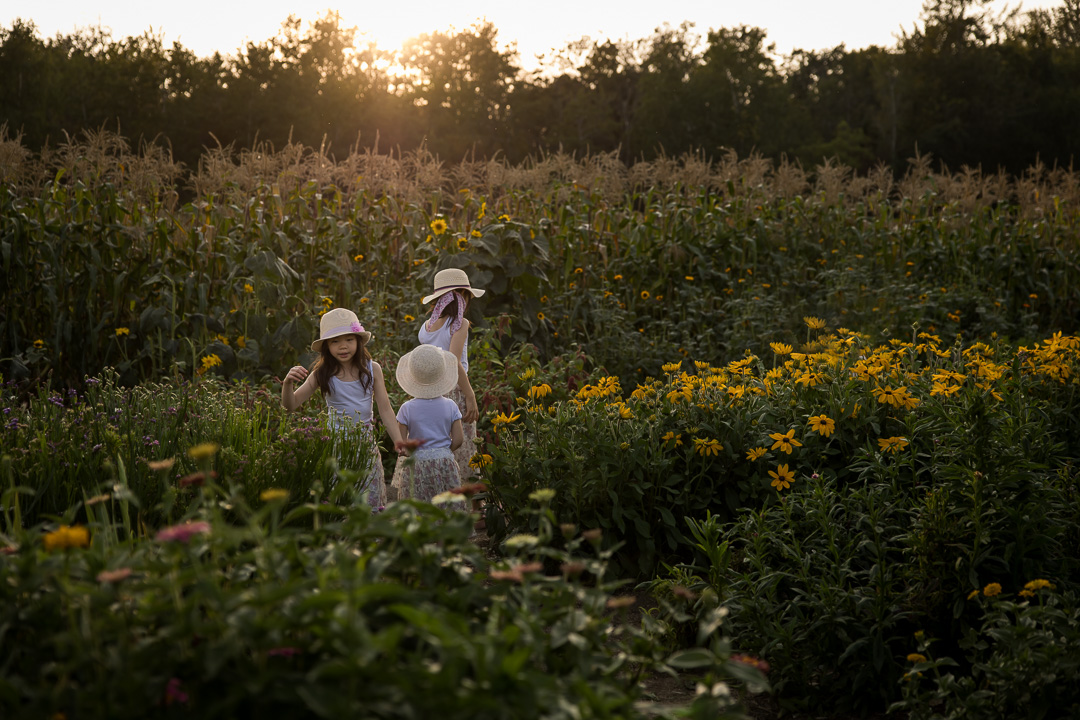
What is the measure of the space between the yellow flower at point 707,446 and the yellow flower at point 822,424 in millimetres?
397

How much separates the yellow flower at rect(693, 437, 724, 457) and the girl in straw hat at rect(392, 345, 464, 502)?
1197 millimetres

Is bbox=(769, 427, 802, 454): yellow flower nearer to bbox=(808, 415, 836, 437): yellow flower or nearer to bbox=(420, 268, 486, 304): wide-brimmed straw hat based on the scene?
bbox=(808, 415, 836, 437): yellow flower

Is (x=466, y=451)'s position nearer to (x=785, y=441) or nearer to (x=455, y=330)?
(x=455, y=330)

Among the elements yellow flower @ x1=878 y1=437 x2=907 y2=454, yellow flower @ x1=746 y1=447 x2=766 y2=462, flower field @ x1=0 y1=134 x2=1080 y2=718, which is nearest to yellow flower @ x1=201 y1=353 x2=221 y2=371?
flower field @ x1=0 y1=134 x2=1080 y2=718

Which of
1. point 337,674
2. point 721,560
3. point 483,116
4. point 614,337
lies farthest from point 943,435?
point 483,116

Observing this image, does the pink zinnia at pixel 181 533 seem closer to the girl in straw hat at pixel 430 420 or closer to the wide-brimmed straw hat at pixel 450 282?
the girl in straw hat at pixel 430 420

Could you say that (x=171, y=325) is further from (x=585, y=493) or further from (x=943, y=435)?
(x=943, y=435)

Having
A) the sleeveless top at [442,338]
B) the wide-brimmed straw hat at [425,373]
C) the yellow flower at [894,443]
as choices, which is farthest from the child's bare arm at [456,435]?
the yellow flower at [894,443]

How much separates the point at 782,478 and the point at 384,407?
1.87m

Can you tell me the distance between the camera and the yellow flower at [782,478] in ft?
11.7

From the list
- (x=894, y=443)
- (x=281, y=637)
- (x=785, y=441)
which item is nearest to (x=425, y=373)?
(x=785, y=441)

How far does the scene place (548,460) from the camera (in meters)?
3.72

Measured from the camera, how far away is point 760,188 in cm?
1054

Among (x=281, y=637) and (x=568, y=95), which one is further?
(x=568, y=95)
